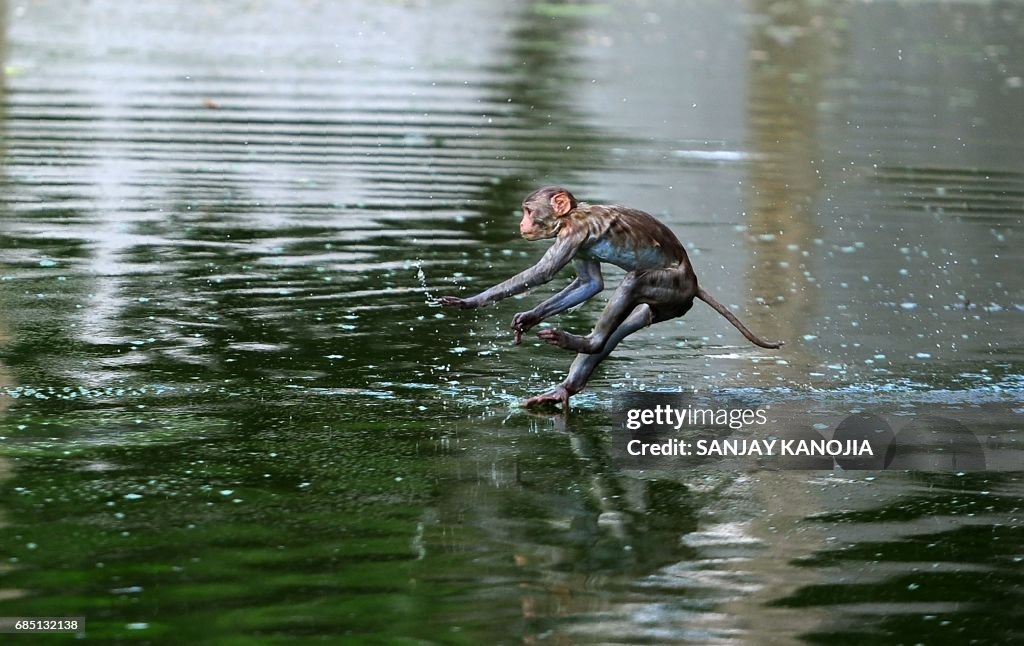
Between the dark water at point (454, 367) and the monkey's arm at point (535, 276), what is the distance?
58 centimetres

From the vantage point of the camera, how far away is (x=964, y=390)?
27.9ft

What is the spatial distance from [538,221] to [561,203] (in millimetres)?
120

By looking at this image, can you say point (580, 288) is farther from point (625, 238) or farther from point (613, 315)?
point (625, 238)

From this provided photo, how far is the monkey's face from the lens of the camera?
7469 mm

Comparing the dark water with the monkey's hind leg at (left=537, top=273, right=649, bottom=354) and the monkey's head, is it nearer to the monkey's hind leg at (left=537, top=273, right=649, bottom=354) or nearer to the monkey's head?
the monkey's hind leg at (left=537, top=273, right=649, bottom=354)

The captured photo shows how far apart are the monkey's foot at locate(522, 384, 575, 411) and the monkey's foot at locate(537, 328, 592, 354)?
1.07 feet

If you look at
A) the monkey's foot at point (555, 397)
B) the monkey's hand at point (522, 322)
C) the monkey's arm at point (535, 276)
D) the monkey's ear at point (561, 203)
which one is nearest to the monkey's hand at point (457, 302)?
the monkey's arm at point (535, 276)

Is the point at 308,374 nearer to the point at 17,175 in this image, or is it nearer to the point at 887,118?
the point at 17,175

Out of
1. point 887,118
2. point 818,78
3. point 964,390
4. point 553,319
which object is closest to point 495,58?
point 818,78

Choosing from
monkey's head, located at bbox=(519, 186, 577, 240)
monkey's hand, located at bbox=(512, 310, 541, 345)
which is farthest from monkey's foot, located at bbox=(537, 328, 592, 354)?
monkey's head, located at bbox=(519, 186, 577, 240)

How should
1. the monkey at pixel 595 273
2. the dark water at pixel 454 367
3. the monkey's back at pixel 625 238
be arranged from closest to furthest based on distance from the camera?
the dark water at pixel 454 367
the monkey at pixel 595 273
the monkey's back at pixel 625 238

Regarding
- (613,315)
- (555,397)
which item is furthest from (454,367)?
(613,315)

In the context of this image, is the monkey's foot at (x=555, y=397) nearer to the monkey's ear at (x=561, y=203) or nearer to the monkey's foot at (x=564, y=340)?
the monkey's foot at (x=564, y=340)

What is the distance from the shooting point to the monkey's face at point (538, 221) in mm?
7469
